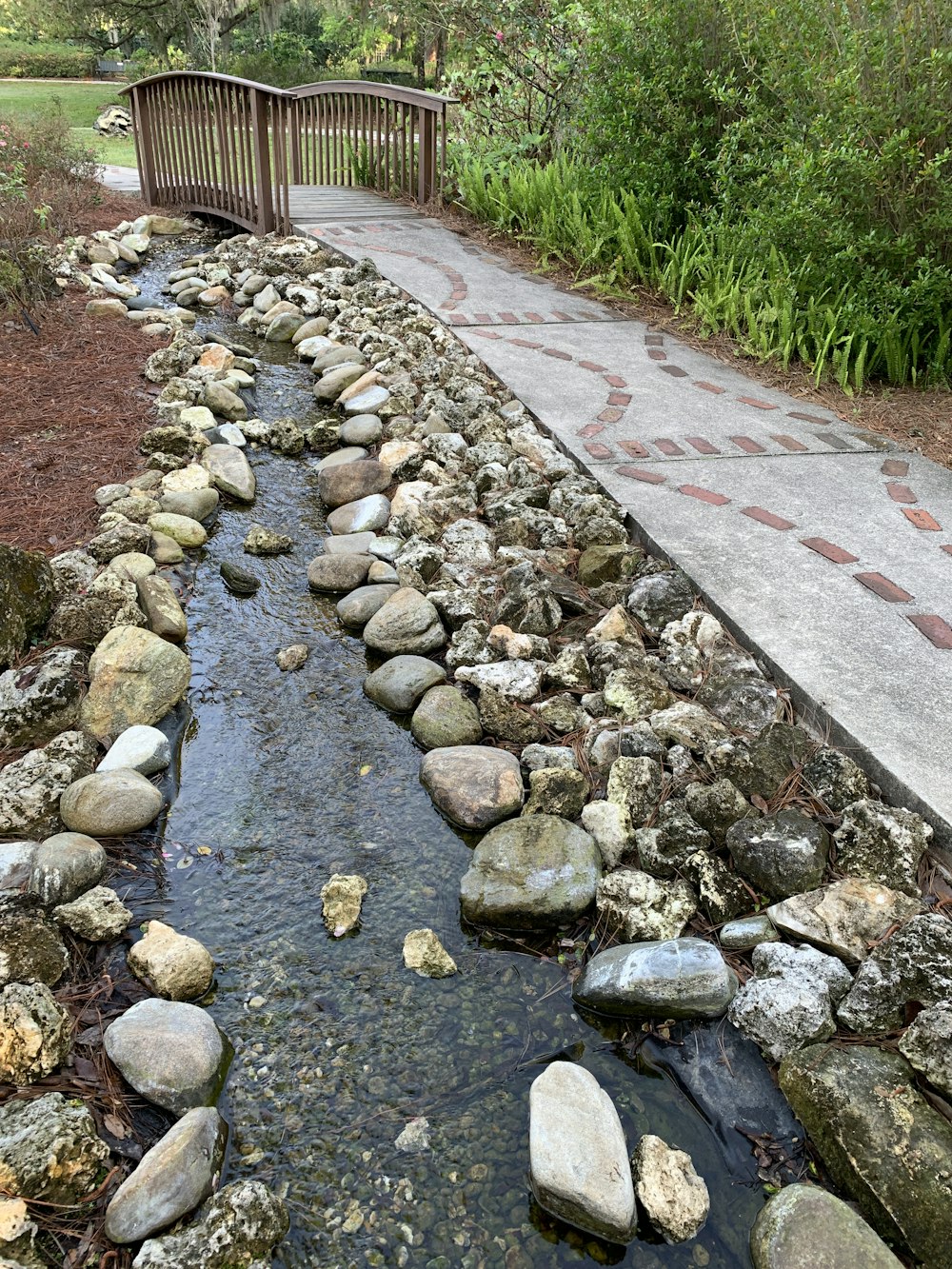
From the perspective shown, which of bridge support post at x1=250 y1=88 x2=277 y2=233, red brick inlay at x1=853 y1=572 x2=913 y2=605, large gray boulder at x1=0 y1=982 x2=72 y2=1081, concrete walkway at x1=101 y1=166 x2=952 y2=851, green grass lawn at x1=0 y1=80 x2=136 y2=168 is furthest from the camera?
green grass lawn at x1=0 y1=80 x2=136 y2=168

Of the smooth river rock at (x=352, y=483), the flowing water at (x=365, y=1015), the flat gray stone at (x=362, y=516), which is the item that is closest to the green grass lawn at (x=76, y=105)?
the smooth river rock at (x=352, y=483)

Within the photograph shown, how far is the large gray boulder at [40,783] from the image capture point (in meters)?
2.42

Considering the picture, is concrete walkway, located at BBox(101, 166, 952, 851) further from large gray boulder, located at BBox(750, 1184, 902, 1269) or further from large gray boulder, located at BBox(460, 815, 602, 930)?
large gray boulder, located at BBox(750, 1184, 902, 1269)

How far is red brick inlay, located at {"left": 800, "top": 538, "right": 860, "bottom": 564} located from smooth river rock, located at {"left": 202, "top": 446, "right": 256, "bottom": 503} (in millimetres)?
2418

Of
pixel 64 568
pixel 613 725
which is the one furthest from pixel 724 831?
pixel 64 568

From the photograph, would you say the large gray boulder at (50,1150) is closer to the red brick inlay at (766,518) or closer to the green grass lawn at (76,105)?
the red brick inlay at (766,518)

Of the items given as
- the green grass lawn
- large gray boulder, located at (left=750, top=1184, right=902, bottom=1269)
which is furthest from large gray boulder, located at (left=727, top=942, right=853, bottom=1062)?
the green grass lawn

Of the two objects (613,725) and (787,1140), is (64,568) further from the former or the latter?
(787,1140)

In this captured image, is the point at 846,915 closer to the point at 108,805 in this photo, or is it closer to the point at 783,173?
the point at 108,805

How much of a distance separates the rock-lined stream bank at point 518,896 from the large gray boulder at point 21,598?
0.26 ft

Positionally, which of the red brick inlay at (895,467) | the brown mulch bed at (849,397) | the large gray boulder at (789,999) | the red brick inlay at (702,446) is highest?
the brown mulch bed at (849,397)

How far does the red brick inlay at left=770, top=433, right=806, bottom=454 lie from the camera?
410 cm

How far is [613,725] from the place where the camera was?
108 inches

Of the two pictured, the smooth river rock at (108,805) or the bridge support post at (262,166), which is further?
the bridge support post at (262,166)
